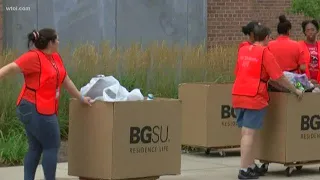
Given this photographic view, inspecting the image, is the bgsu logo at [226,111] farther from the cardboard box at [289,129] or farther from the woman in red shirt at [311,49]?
the cardboard box at [289,129]

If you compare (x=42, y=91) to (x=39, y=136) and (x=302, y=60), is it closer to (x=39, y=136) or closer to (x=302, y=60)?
(x=39, y=136)

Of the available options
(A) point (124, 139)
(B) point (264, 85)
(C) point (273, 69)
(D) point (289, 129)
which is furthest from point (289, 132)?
(A) point (124, 139)

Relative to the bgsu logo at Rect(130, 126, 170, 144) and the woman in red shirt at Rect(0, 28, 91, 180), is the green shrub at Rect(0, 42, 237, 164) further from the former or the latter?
the woman in red shirt at Rect(0, 28, 91, 180)

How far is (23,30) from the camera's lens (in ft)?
57.8

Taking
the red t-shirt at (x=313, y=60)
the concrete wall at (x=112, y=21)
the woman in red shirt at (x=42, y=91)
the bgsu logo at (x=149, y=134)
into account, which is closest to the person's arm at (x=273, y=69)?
the bgsu logo at (x=149, y=134)

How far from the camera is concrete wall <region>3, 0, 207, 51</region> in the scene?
694 inches

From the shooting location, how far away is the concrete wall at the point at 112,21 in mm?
17625

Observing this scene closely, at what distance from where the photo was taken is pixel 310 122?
36.4ft

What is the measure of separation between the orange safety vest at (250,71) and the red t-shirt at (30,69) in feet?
8.91

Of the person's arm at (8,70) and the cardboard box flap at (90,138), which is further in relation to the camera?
the cardboard box flap at (90,138)

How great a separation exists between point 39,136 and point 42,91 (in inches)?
18.0

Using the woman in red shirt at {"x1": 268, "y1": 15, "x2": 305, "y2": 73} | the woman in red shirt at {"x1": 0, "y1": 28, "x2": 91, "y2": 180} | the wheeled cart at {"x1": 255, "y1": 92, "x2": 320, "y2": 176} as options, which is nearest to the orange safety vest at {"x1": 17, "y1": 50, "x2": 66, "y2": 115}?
the woman in red shirt at {"x1": 0, "y1": 28, "x2": 91, "y2": 180}

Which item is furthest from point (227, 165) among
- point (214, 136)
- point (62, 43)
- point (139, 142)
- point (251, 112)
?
point (62, 43)

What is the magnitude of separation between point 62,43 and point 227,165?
6.75m
